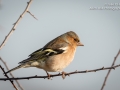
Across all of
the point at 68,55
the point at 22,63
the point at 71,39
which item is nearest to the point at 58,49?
the point at 68,55

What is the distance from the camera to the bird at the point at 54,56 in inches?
227

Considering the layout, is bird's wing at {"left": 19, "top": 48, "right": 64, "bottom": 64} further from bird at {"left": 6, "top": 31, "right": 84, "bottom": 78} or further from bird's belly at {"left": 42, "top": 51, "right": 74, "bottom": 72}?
bird's belly at {"left": 42, "top": 51, "right": 74, "bottom": 72}

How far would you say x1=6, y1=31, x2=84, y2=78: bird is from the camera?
575cm

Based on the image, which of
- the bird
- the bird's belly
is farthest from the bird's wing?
the bird's belly

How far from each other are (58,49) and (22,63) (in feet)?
4.16

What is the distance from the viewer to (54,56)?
20.1 feet

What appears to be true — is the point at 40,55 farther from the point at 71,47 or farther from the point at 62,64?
the point at 71,47

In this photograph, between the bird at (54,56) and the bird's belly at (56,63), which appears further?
the bird's belly at (56,63)

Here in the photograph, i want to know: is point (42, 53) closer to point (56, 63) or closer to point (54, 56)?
point (54, 56)

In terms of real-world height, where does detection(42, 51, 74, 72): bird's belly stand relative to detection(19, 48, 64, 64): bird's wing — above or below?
below

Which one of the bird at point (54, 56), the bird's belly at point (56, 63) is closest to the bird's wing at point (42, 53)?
the bird at point (54, 56)

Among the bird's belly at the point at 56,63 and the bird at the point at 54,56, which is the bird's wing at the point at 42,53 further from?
the bird's belly at the point at 56,63

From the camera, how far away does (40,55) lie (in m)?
6.00

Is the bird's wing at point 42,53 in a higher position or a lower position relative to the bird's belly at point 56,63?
higher
